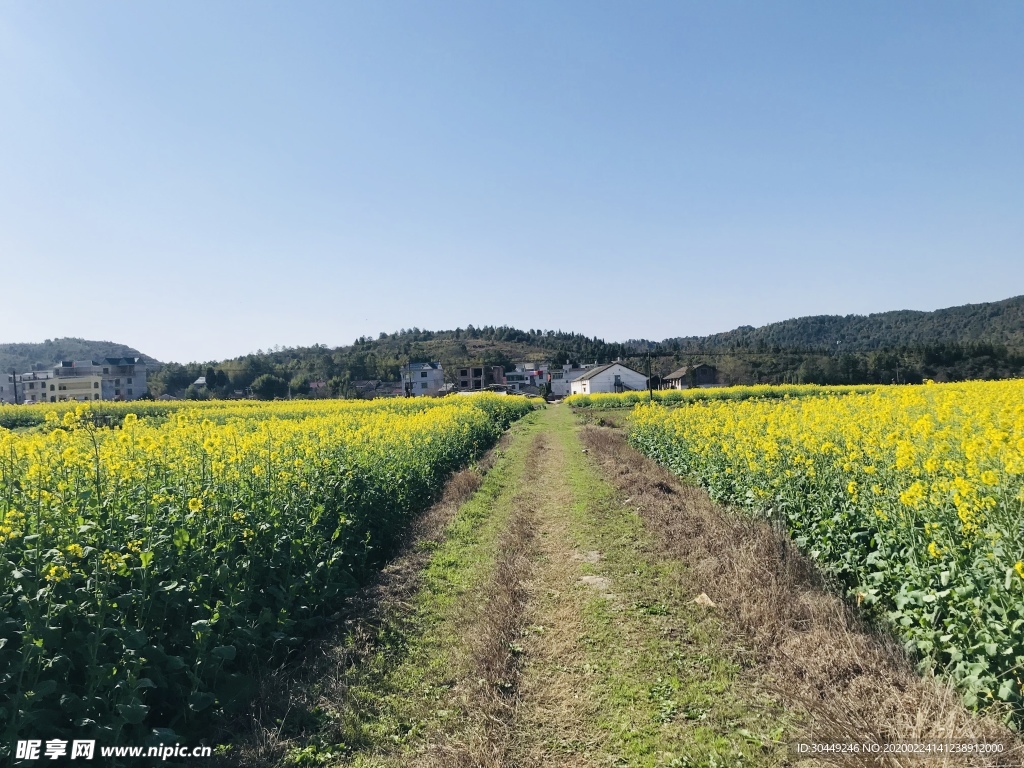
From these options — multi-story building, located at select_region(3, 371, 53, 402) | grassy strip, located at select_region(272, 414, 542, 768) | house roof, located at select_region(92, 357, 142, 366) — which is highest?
house roof, located at select_region(92, 357, 142, 366)

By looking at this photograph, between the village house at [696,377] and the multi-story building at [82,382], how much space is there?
7837 centimetres

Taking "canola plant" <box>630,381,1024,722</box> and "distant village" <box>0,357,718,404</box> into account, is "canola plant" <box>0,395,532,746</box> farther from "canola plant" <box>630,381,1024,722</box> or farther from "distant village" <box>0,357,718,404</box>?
"distant village" <box>0,357,718,404</box>

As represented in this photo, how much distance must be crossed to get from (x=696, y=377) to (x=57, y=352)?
589 feet

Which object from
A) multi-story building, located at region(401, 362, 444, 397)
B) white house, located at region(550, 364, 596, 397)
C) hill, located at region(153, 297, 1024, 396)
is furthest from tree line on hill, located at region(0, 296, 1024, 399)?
white house, located at region(550, 364, 596, 397)

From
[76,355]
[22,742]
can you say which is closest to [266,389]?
[22,742]

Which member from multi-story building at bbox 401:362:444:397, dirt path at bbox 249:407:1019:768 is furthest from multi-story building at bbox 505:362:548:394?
dirt path at bbox 249:407:1019:768

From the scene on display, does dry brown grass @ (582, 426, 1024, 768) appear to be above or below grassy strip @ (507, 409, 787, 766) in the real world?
above

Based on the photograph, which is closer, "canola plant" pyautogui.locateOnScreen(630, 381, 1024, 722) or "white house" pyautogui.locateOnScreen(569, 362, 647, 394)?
"canola plant" pyautogui.locateOnScreen(630, 381, 1024, 722)

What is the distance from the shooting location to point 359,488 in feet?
29.2

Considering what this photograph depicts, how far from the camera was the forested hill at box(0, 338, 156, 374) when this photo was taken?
146 m

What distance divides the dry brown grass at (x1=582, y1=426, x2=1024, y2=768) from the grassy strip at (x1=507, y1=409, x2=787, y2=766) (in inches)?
10.6

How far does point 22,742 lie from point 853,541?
704 centimetres

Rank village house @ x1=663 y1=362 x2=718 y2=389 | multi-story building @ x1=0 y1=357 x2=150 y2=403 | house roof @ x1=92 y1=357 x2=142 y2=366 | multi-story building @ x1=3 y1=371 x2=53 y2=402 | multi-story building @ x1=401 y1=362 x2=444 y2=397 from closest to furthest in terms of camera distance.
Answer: village house @ x1=663 y1=362 x2=718 y2=389 < multi-story building @ x1=0 y1=357 x2=150 y2=403 < multi-story building @ x1=3 y1=371 x2=53 y2=402 < house roof @ x1=92 y1=357 x2=142 y2=366 < multi-story building @ x1=401 y1=362 x2=444 y2=397

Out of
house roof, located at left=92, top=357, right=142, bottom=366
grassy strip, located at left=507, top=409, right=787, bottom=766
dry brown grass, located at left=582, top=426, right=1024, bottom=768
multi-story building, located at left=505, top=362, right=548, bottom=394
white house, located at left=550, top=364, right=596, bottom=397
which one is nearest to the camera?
dry brown grass, located at left=582, top=426, right=1024, bottom=768
